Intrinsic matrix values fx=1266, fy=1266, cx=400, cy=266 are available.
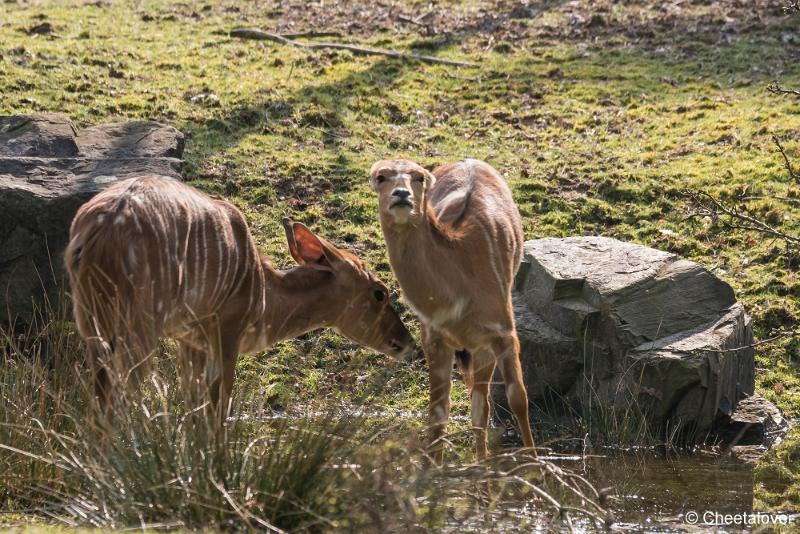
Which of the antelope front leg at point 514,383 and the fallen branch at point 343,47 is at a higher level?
the fallen branch at point 343,47

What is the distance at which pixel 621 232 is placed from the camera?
10586 mm

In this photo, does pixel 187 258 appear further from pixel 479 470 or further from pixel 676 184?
pixel 676 184

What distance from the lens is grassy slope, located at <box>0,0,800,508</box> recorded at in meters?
10.4

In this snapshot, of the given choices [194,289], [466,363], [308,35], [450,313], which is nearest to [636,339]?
[466,363]

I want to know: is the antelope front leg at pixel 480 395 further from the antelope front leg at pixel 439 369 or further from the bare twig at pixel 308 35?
the bare twig at pixel 308 35

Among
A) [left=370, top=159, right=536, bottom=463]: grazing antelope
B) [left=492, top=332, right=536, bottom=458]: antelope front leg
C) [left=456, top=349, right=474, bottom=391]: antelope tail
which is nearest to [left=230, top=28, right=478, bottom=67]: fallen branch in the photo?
[left=370, top=159, right=536, bottom=463]: grazing antelope

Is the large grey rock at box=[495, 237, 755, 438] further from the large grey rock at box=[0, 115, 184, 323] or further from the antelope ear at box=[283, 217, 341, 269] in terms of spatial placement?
the large grey rock at box=[0, 115, 184, 323]

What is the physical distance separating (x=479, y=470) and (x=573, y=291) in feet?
11.5

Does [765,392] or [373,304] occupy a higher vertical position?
[373,304]

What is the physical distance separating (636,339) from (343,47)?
7816 millimetres

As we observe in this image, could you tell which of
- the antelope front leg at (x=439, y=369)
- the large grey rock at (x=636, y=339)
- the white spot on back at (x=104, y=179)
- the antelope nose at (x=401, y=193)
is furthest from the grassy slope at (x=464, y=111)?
the antelope nose at (x=401, y=193)

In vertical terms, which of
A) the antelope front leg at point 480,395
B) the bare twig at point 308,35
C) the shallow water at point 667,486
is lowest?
the shallow water at point 667,486

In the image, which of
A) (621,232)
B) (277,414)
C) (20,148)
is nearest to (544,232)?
(621,232)

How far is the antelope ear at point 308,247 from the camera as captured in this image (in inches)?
293
